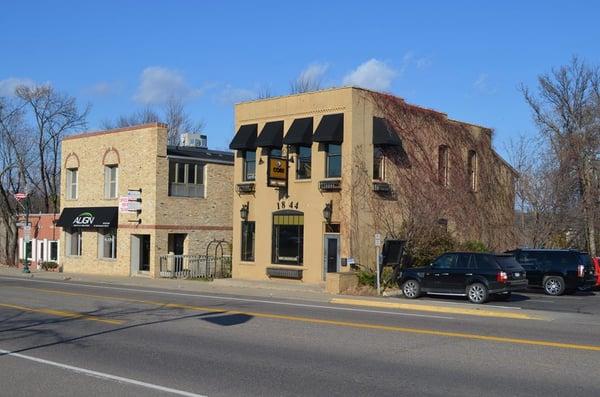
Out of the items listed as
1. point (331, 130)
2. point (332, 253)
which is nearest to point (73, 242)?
point (332, 253)

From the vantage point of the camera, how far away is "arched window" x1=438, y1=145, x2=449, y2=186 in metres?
32.5

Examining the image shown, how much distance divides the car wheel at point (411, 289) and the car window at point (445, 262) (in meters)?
0.88

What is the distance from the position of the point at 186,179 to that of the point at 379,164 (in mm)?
12102

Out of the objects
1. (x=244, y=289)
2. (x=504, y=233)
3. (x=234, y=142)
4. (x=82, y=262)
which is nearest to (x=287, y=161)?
(x=234, y=142)

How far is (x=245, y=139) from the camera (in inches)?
1236

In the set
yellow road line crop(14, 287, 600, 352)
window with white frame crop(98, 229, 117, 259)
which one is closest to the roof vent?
window with white frame crop(98, 229, 117, 259)

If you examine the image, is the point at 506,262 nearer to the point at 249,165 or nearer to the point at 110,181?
the point at 249,165

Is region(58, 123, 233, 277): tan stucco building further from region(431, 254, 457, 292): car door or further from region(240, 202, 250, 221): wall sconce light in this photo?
region(431, 254, 457, 292): car door

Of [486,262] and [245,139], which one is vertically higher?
[245,139]

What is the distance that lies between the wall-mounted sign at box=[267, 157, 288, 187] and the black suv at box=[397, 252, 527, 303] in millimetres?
8230

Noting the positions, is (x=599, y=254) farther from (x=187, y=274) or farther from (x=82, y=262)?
(x=82, y=262)

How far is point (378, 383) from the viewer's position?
9.21m

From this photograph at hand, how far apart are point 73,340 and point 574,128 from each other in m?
37.0

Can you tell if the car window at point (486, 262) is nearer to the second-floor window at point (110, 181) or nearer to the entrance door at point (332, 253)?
the entrance door at point (332, 253)
